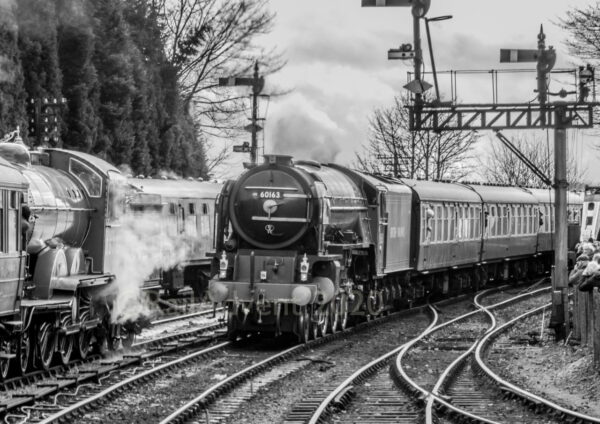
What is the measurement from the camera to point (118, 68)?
30.0m

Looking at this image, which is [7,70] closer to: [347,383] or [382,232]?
[382,232]

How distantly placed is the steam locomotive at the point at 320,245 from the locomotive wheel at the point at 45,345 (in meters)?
4.06

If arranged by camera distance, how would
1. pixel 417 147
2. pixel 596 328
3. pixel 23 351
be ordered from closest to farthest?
pixel 23 351 < pixel 596 328 < pixel 417 147

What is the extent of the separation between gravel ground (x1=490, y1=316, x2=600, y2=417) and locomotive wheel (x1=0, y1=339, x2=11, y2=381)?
612 centimetres

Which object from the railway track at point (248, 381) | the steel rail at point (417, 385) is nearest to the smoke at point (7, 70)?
the railway track at point (248, 381)

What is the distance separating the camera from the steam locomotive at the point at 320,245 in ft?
60.2

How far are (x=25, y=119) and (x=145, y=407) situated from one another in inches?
490

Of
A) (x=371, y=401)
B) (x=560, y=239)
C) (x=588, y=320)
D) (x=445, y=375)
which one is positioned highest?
(x=560, y=239)

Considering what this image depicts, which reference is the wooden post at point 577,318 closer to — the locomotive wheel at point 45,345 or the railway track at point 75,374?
the railway track at point 75,374

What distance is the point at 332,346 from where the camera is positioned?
1873cm

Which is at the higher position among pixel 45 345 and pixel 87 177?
pixel 87 177

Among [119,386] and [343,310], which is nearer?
[119,386]

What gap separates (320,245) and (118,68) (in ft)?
43.2

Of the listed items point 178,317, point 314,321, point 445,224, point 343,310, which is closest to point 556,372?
point 314,321
